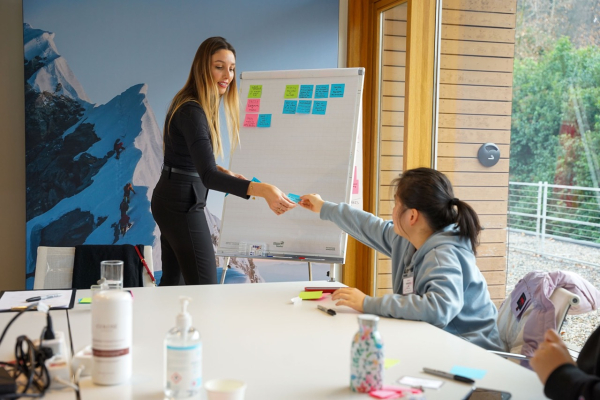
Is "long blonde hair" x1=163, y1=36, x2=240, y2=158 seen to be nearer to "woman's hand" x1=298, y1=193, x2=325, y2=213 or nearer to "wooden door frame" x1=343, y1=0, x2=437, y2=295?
"woman's hand" x1=298, y1=193, x2=325, y2=213

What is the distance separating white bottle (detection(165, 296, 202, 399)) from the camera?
3.70 ft

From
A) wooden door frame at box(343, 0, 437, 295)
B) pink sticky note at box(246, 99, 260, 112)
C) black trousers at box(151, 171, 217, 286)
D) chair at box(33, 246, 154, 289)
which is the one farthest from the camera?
wooden door frame at box(343, 0, 437, 295)

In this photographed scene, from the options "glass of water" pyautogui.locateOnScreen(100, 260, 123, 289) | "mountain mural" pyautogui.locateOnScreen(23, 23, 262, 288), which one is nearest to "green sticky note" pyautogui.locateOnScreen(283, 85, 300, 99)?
"mountain mural" pyautogui.locateOnScreen(23, 23, 262, 288)

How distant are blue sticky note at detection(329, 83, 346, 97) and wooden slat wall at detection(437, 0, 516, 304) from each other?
69 centimetres

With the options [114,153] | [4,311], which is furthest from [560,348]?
[114,153]

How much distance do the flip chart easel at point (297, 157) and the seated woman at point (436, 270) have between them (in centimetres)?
107

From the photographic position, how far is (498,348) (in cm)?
196

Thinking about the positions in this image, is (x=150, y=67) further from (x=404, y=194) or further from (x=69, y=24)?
(x=404, y=194)

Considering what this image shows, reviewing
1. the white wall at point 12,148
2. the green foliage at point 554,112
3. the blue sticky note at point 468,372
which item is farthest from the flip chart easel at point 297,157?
the blue sticky note at point 468,372

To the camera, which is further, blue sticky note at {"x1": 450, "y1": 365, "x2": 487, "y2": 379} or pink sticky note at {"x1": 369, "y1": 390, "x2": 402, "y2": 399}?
blue sticky note at {"x1": 450, "y1": 365, "x2": 487, "y2": 379}

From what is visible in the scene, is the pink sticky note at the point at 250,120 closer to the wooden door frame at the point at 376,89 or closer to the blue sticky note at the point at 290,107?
the blue sticky note at the point at 290,107

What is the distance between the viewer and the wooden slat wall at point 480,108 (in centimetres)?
317

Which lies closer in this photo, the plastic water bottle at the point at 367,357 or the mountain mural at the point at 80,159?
the plastic water bottle at the point at 367,357

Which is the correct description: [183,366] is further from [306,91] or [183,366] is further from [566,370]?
[306,91]
